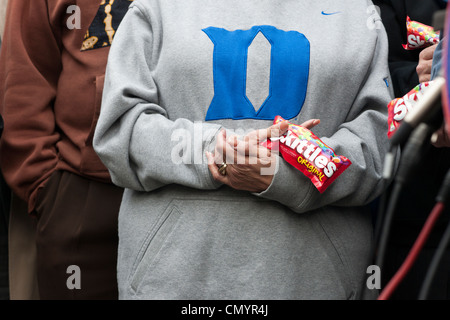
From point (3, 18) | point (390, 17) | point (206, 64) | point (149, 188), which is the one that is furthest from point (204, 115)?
point (3, 18)

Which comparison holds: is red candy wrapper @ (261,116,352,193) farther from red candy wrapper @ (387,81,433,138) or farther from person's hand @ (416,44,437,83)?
person's hand @ (416,44,437,83)

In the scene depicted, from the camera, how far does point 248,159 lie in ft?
5.60

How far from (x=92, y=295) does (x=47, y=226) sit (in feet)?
0.98

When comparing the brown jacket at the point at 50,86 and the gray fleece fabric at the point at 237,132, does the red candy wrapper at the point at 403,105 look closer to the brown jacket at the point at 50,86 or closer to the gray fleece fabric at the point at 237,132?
the gray fleece fabric at the point at 237,132

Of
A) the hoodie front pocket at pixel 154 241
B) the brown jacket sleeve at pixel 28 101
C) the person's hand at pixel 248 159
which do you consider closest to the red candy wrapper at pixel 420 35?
the person's hand at pixel 248 159

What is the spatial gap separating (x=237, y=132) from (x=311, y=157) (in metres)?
0.25

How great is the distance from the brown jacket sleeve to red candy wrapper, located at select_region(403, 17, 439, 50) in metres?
1.26

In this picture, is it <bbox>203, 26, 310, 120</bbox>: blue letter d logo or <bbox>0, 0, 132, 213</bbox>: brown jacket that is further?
<bbox>0, 0, 132, 213</bbox>: brown jacket

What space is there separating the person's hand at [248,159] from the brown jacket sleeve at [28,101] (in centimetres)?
93

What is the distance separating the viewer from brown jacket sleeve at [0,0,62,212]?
7.96 ft

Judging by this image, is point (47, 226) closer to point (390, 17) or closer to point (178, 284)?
point (178, 284)

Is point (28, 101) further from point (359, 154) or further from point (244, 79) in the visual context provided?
point (359, 154)

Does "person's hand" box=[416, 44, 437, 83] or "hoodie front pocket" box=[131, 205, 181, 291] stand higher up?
"person's hand" box=[416, 44, 437, 83]

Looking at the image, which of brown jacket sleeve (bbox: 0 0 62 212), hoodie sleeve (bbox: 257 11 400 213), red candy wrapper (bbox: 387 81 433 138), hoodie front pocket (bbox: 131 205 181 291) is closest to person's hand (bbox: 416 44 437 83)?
hoodie sleeve (bbox: 257 11 400 213)
